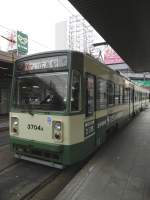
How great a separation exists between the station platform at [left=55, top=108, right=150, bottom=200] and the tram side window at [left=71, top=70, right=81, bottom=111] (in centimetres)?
147

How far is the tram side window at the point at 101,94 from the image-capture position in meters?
6.79

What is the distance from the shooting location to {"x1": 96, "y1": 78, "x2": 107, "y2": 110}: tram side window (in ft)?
22.3

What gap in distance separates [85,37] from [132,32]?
1220cm

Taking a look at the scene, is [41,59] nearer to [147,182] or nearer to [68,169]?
[68,169]

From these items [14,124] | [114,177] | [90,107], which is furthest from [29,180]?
[90,107]

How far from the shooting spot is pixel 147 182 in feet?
15.5

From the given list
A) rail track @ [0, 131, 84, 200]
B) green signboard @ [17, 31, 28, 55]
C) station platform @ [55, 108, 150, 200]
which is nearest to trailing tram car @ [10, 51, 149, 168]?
rail track @ [0, 131, 84, 200]

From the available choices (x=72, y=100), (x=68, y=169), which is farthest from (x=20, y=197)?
(x=72, y=100)

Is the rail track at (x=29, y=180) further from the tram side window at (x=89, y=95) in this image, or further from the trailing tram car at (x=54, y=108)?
the tram side window at (x=89, y=95)

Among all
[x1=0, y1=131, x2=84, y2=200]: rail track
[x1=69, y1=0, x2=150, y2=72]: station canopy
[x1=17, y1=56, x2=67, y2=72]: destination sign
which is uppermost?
[x1=69, y1=0, x2=150, y2=72]: station canopy

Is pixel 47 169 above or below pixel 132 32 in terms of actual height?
below

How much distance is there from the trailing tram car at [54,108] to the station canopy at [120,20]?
1.80m

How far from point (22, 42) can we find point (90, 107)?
1455cm

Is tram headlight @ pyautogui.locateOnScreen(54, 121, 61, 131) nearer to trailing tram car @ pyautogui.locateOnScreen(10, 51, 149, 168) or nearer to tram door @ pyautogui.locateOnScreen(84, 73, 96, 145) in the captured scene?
trailing tram car @ pyautogui.locateOnScreen(10, 51, 149, 168)
